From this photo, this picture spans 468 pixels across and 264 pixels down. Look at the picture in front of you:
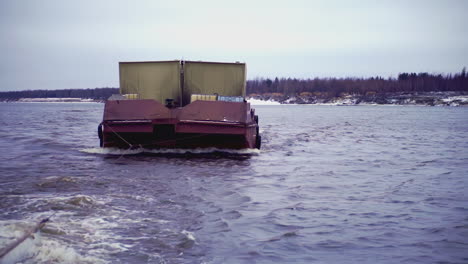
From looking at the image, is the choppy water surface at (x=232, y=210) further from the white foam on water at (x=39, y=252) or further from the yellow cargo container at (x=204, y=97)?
the yellow cargo container at (x=204, y=97)

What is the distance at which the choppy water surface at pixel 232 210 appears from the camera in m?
6.07

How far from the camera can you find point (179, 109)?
15672 millimetres

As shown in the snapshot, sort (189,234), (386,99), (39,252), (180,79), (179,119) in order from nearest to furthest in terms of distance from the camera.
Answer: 1. (39,252)
2. (189,234)
3. (179,119)
4. (180,79)
5. (386,99)

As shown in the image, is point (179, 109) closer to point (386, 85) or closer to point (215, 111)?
point (215, 111)

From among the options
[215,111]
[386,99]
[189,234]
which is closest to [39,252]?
[189,234]

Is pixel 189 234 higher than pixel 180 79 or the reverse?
the reverse

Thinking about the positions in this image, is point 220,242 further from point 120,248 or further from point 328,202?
point 328,202

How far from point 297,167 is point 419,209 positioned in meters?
Result: 6.02

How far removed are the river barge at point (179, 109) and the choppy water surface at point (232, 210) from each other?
3.32ft

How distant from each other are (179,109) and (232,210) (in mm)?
7750

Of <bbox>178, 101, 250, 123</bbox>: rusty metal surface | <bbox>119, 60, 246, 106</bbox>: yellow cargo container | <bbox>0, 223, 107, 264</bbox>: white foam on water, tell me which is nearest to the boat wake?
<bbox>178, 101, 250, 123</bbox>: rusty metal surface

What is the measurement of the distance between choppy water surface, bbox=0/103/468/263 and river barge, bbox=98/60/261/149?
3.32 feet

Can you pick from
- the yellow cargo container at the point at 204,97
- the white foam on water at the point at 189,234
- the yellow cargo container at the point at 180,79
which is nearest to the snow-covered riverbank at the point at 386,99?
the yellow cargo container at the point at 180,79

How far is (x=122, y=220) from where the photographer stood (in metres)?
7.50
